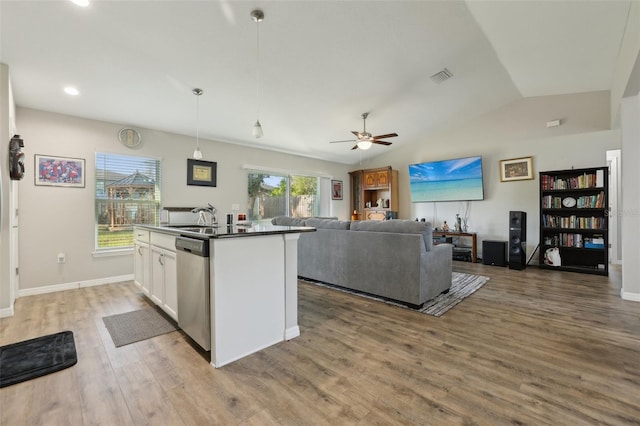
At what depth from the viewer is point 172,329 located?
263 centimetres

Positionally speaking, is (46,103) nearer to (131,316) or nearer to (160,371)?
(131,316)

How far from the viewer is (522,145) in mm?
5625

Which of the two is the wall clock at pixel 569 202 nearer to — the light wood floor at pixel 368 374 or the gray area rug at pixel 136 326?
the light wood floor at pixel 368 374

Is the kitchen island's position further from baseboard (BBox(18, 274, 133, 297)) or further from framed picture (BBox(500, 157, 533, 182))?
framed picture (BBox(500, 157, 533, 182))

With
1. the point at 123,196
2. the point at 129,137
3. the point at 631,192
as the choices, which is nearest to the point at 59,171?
the point at 123,196

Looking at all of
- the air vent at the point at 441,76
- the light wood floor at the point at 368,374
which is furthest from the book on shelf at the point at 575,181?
the air vent at the point at 441,76

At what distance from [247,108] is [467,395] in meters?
4.30

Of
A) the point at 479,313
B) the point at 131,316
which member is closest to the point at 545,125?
the point at 479,313

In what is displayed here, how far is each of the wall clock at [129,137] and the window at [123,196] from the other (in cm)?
20

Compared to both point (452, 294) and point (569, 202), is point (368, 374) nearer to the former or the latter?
point (452, 294)

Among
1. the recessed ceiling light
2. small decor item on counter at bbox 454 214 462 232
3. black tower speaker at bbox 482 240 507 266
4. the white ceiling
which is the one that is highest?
the white ceiling

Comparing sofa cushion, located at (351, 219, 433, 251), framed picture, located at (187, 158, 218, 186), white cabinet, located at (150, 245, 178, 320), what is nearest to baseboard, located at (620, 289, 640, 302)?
sofa cushion, located at (351, 219, 433, 251)

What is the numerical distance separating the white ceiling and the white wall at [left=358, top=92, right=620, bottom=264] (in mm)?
422

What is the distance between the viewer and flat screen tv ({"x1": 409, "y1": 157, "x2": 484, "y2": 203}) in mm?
6004
